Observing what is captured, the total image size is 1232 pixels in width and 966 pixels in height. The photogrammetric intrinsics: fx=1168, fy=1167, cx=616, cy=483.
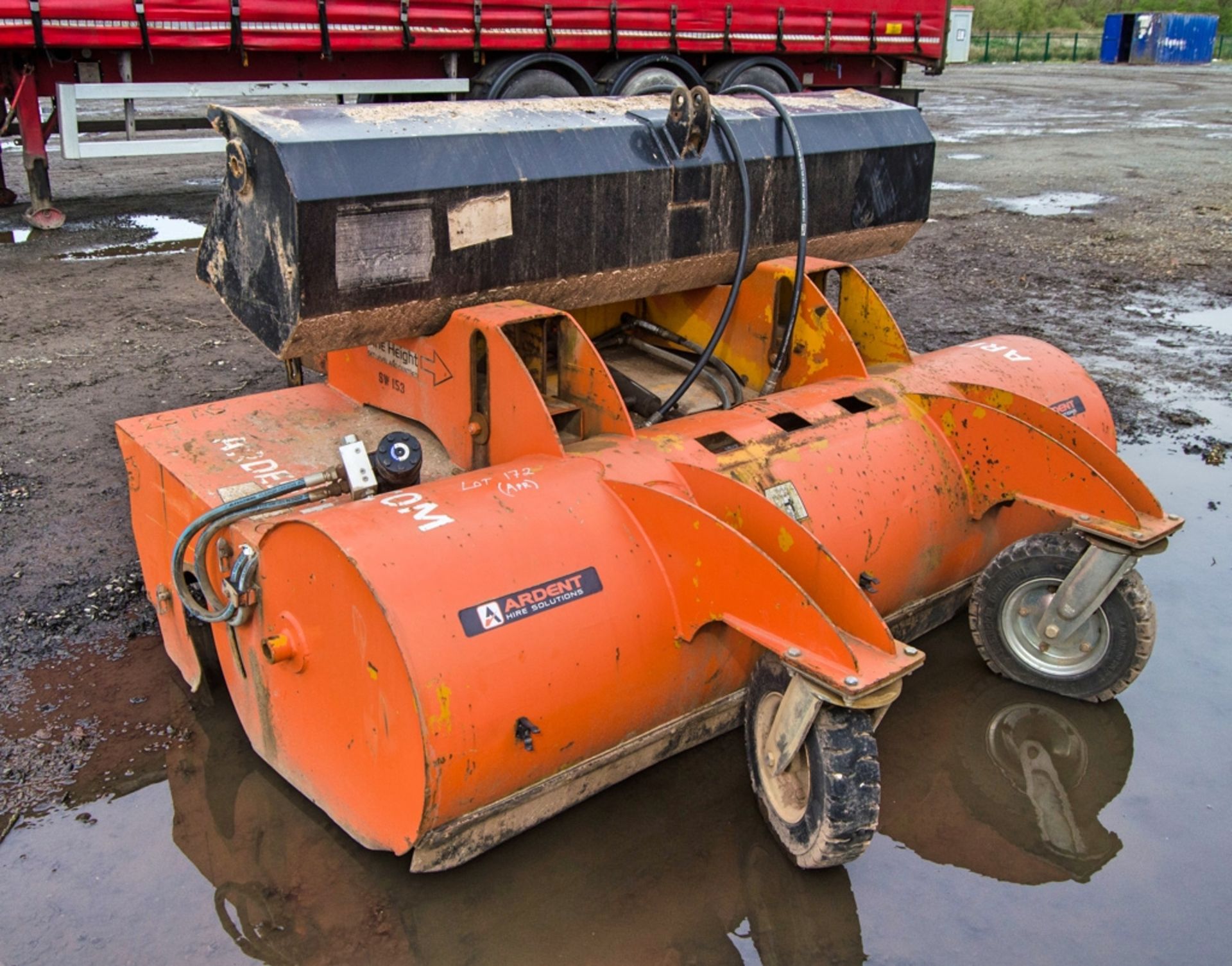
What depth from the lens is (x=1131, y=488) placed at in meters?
3.26

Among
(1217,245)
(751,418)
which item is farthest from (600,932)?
(1217,245)

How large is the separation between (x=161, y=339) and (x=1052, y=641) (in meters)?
5.35

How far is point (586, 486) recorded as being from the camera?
9.37ft

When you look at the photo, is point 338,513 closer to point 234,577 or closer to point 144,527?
point 234,577

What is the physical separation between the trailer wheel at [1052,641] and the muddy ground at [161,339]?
83 centimetres

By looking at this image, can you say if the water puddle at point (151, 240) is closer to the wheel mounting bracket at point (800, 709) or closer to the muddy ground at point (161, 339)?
the muddy ground at point (161, 339)

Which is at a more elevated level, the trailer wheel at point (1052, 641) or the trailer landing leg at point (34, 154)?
the trailer landing leg at point (34, 154)

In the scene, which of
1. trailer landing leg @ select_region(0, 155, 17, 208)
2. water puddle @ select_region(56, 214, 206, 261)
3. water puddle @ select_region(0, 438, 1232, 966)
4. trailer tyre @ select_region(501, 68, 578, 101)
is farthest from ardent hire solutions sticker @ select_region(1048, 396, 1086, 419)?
trailer landing leg @ select_region(0, 155, 17, 208)

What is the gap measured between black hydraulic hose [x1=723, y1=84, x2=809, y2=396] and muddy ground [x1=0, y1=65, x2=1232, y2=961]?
1627 mm

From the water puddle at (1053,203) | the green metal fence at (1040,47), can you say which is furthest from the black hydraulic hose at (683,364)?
the green metal fence at (1040,47)

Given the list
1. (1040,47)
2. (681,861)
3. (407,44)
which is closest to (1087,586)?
(681,861)

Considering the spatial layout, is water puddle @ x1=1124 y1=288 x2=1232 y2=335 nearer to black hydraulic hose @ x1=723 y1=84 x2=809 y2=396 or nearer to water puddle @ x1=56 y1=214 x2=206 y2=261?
black hydraulic hose @ x1=723 y1=84 x2=809 y2=396

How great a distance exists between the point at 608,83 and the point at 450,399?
8.23 metres

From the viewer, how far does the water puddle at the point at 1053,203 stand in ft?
36.5
